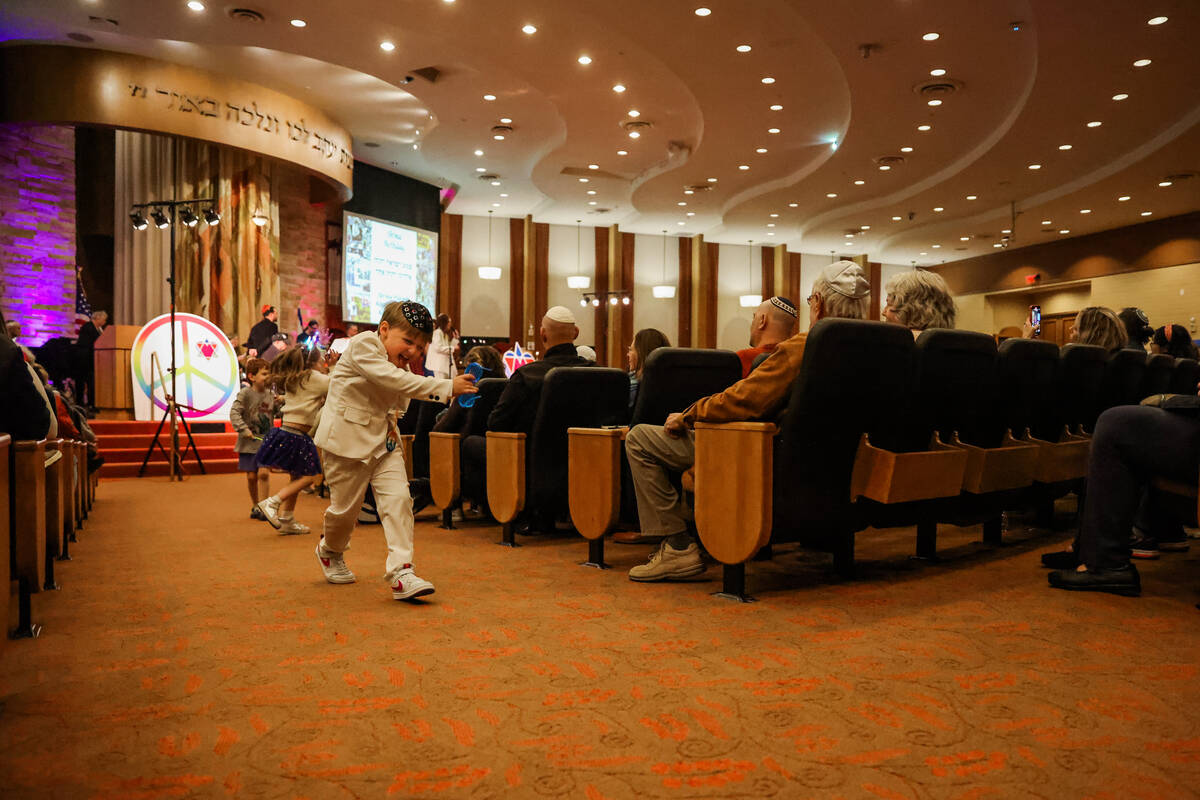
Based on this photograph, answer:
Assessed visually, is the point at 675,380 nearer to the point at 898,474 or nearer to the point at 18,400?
the point at 898,474

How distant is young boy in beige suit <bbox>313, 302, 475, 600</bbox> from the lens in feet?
9.24

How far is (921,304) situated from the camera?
320 cm

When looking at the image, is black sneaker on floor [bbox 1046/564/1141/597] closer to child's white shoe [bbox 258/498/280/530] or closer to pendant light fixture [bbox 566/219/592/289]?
child's white shoe [bbox 258/498/280/530]

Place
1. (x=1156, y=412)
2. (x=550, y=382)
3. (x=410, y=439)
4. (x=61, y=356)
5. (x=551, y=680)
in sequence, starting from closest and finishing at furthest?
1. (x=551, y=680)
2. (x=1156, y=412)
3. (x=550, y=382)
4. (x=410, y=439)
5. (x=61, y=356)

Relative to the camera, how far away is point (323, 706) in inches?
67.8

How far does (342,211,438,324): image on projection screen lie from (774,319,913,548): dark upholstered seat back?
11350 mm

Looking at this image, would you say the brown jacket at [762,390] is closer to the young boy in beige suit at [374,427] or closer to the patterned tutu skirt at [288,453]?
the young boy in beige suit at [374,427]

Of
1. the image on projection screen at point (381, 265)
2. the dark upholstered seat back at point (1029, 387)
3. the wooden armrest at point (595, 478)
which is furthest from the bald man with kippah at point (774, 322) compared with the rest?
the image on projection screen at point (381, 265)

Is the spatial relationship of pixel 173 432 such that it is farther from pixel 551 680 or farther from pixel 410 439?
pixel 551 680

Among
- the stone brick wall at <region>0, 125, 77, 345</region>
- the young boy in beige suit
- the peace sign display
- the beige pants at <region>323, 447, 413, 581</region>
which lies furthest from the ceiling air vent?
the beige pants at <region>323, 447, 413, 581</region>

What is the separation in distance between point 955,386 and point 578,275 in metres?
14.0

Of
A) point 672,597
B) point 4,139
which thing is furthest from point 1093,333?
point 4,139

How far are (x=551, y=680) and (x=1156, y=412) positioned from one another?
6.91 ft

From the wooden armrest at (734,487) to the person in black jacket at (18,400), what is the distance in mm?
2041
